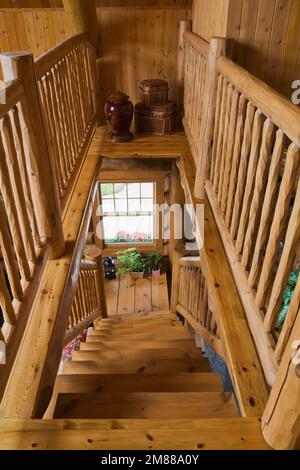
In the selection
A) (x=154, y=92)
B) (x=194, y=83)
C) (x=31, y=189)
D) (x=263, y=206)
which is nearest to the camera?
(x=263, y=206)

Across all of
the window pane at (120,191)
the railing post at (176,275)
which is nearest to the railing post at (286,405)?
the railing post at (176,275)

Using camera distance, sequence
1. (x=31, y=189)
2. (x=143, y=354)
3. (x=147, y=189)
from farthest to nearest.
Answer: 1. (x=147, y=189)
2. (x=143, y=354)
3. (x=31, y=189)

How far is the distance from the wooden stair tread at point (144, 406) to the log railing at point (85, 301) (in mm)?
1617

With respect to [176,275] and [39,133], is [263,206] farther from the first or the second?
[176,275]

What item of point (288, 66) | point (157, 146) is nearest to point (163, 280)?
point (157, 146)

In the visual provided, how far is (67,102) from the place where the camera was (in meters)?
2.84

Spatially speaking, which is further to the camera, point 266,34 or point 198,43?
point 198,43

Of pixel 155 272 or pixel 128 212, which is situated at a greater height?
pixel 128 212

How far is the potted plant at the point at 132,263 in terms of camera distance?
5871mm

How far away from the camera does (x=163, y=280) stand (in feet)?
19.5

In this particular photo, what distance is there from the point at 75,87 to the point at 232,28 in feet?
4.67

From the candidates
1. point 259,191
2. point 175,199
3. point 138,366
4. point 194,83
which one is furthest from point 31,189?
point 175,199

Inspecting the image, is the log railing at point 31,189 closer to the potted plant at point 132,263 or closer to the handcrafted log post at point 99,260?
the handcrafted log post at point 99,260

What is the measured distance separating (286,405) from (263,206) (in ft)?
2.54
